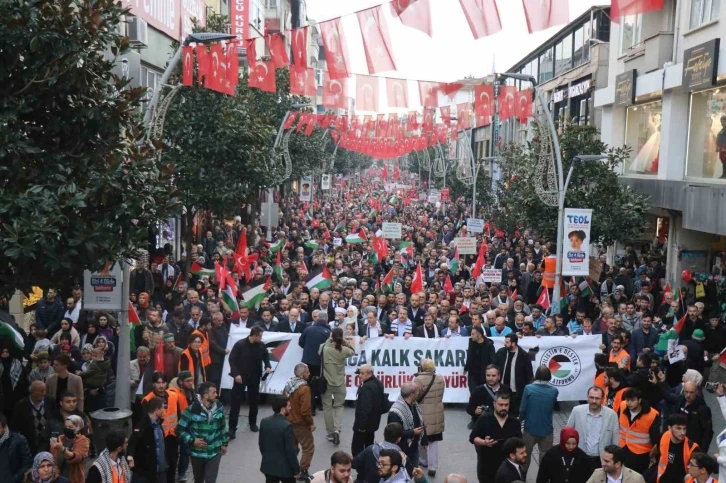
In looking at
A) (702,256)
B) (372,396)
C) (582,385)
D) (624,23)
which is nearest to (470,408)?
(372,396)

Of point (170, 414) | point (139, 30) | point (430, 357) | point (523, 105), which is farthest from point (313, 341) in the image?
point (139, 30)

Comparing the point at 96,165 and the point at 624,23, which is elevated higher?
the point at 624,23

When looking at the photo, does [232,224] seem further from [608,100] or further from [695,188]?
[695,188]

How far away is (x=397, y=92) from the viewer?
20.7m

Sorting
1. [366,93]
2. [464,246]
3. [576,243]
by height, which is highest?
[366,93]

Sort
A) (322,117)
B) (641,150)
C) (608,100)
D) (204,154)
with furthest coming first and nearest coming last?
(322,117)
(608,100)
(641,150)
(204,154)

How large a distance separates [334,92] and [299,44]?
151 inches

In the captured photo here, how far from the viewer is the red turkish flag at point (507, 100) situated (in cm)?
1930

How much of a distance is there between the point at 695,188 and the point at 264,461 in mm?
16644

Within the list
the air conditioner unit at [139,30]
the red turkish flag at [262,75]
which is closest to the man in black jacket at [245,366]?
the red turkish flag at [262,75]

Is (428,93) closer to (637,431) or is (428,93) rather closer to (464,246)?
(464,246)

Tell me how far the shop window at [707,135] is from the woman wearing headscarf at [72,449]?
1842cm

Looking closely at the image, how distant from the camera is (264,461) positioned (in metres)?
8.87

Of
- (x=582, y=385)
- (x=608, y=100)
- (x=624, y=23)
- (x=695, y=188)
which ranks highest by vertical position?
(x=624, y=23)
